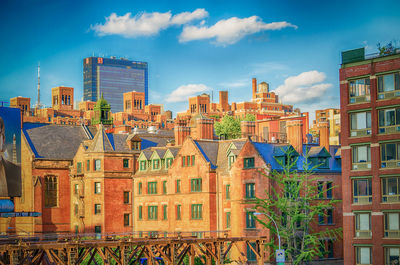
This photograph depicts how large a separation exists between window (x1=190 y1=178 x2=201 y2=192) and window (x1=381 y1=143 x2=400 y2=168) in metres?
27.1

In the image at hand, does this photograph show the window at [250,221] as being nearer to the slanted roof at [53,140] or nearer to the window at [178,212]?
the window at [178,212]

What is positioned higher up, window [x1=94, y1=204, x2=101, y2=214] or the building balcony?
the building balcony

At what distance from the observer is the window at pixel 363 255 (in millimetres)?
69250

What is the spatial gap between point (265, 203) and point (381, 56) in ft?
65.2

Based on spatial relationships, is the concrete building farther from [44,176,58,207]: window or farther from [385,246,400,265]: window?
[44,176,58,207]: window

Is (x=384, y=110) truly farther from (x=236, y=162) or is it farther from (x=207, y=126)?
(x=207, y=126)

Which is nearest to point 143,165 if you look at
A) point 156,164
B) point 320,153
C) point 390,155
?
point 156,164

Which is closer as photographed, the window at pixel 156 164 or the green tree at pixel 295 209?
the green tree at pixel 295 209

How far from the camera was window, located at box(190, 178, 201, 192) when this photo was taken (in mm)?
89625

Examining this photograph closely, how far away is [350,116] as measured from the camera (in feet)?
238

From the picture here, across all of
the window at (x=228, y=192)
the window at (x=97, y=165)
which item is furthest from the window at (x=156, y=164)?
the window at (x=228, y=192)

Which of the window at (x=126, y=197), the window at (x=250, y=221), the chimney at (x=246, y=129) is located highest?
the chimney at (x=246, y=129)

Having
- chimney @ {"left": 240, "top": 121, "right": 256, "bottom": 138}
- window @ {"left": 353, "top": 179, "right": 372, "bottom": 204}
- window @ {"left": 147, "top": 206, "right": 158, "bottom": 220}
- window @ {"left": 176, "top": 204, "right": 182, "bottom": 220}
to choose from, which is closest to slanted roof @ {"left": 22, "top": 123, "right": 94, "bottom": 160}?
window @ {"left": 147, "top": 206, "right": 158, "bottom": 220}

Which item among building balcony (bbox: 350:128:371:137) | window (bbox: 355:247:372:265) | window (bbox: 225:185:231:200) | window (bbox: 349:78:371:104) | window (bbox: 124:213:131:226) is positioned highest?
window (bbox: 349:78:371:104)
